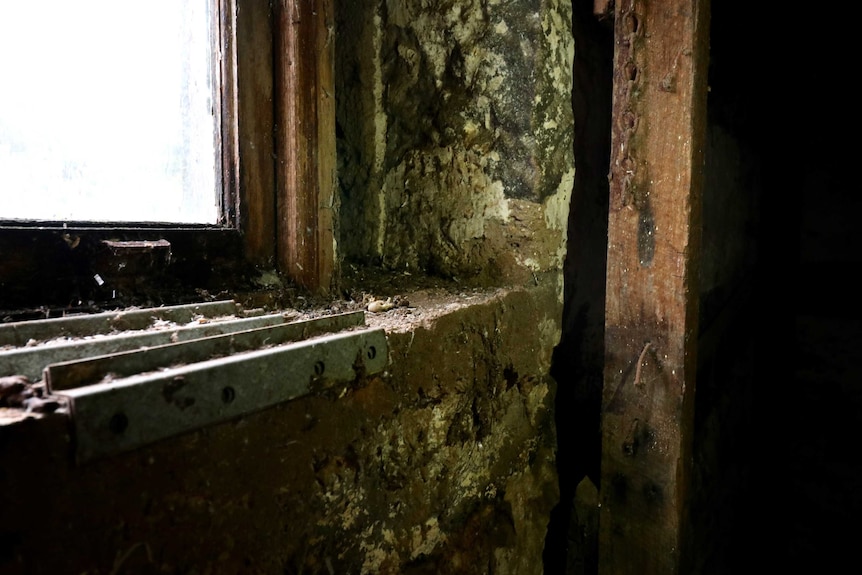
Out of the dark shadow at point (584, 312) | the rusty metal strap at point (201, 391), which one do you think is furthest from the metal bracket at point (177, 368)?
the dark shadow at point (584, 312)

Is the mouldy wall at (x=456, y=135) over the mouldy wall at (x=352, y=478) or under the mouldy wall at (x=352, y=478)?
over

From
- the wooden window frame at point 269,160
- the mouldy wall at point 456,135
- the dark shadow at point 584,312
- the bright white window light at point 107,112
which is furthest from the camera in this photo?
the dark shadow at point 584,312

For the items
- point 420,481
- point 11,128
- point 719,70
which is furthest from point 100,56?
point 719,70

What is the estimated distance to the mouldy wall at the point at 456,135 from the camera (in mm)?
1050

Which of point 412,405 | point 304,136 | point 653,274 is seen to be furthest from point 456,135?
point 412,405

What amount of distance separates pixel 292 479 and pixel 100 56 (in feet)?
2.26

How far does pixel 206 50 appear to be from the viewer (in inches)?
34.1

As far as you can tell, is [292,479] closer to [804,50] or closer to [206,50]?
[206,50]

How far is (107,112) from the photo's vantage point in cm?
78

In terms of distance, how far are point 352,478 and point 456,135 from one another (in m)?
0.78

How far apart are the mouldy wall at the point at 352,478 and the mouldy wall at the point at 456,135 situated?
0.18 meters

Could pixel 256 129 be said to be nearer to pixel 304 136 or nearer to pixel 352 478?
pixel 304 136

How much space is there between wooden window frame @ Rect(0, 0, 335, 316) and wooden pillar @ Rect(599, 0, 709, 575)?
57cm

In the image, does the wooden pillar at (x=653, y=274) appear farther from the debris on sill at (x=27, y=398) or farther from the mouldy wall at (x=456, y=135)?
the debris on sill at (x=27, y=398)
